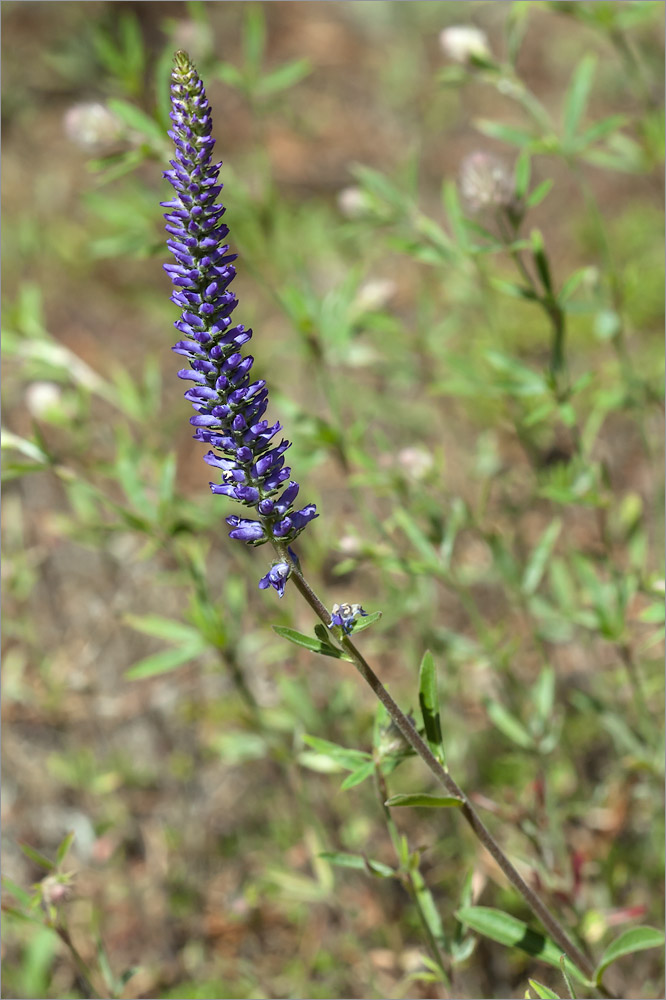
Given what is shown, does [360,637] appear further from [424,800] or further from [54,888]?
[424,800]

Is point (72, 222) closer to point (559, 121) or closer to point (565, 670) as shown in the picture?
point (559, 121)

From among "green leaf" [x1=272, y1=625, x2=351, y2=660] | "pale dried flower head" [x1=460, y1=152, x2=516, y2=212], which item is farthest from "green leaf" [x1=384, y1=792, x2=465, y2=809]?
"pale dried flower head" [x1=460, y1=152, x2=516, y2=212]

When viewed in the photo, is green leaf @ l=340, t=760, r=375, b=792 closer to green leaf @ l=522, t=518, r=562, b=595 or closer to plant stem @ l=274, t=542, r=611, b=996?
plant stem @ l=274, t=542, r=611, b=996

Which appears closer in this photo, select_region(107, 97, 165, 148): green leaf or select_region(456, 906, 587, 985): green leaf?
select_region(456, 906, 587, 985): green leaf

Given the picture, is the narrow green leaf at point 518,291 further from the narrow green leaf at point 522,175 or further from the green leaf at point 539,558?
the green leaf at point 539,558

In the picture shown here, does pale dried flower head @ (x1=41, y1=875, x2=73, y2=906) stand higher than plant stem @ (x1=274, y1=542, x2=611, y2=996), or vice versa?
plant stem @ (x1=274, y1=542, x2=611, y2=996)

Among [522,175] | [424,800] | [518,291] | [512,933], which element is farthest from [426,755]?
[522,175]

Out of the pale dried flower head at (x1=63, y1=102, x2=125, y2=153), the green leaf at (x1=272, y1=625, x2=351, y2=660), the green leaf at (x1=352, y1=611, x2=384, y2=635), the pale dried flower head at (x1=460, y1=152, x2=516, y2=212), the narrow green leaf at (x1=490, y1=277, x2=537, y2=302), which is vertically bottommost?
the green leaf at (x1=272, y1=625, x2=351, y2=660)
